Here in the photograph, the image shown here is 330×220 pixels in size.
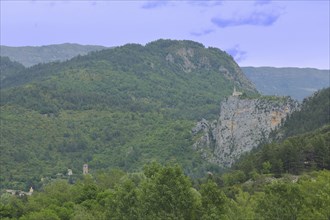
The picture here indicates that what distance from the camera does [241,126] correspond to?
148 meters

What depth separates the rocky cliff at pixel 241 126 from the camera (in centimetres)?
13950

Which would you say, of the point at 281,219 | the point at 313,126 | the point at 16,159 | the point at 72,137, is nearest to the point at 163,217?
the point at 281,219

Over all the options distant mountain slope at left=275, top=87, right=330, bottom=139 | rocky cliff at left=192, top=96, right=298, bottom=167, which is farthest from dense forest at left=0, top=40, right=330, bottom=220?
rocky cliff at left=192, top=96, right=298, bottom=167

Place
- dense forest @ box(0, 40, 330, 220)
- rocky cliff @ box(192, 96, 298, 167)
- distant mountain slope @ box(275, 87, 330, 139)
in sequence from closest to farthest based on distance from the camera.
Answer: dense forest @ box(0, 40, 330, 220)
distant mountain slope @ box(275, 87, 330, 139)
rocky cliff @ box(192, 96, 298, 167)

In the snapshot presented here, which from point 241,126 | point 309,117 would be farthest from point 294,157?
point 241,126

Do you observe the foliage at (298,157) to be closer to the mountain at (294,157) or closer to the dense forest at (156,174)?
the mountain at (294,157)

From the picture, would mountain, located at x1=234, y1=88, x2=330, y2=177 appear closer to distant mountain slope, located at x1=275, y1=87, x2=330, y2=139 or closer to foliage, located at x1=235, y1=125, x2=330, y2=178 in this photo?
foliage, located at x1=235, y1=125, x2=330, y2=178

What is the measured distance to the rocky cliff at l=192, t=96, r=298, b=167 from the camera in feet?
458

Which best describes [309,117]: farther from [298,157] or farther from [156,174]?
[156,174]

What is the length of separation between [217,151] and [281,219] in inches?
4268

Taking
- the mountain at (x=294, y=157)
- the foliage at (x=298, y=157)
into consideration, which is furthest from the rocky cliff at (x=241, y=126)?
the foliage at (x=298, y=157)

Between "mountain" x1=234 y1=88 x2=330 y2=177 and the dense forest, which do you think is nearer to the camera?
the dense forest

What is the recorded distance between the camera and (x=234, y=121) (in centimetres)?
14975

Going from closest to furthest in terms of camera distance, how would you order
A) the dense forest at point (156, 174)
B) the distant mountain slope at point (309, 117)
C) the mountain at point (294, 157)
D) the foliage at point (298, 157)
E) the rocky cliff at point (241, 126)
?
the dense forest at point (156, 174), the foliage at point (298, 157), the mountain at point (294, 157), the distant mountain slope at point (309, 117), the rocky cliff at point (241, 126)
